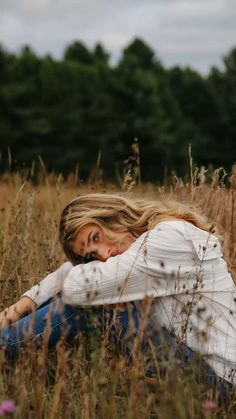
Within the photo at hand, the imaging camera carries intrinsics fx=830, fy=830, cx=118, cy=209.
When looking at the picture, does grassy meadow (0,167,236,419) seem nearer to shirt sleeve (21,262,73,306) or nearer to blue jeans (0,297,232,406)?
blue jeans (0,297,232,406)

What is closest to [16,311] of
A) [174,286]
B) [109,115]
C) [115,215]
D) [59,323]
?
[59,323]

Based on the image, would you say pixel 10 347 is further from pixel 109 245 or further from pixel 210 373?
pixel 210 373

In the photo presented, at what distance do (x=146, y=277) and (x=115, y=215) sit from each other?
1.06ft

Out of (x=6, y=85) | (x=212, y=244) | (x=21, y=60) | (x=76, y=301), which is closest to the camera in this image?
(x=76, y=301)

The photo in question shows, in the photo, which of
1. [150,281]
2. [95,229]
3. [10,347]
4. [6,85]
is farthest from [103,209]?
[6,85]

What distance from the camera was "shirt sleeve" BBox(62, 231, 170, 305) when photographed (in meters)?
2.55

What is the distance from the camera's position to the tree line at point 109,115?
23000 mm

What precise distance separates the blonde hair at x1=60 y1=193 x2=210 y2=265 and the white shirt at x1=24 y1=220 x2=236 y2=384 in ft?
0.56

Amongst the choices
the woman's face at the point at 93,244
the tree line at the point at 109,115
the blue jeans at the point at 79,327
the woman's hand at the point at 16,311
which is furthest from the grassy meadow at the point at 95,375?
the tree line at the point at 109,115

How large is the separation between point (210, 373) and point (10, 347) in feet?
2.14

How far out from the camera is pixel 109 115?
965 inches

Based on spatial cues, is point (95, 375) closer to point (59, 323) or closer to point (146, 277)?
point (59, 323)

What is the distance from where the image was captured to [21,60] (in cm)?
2506

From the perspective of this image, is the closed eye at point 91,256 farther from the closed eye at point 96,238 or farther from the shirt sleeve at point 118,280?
the shirt sleeve at point 118,280
